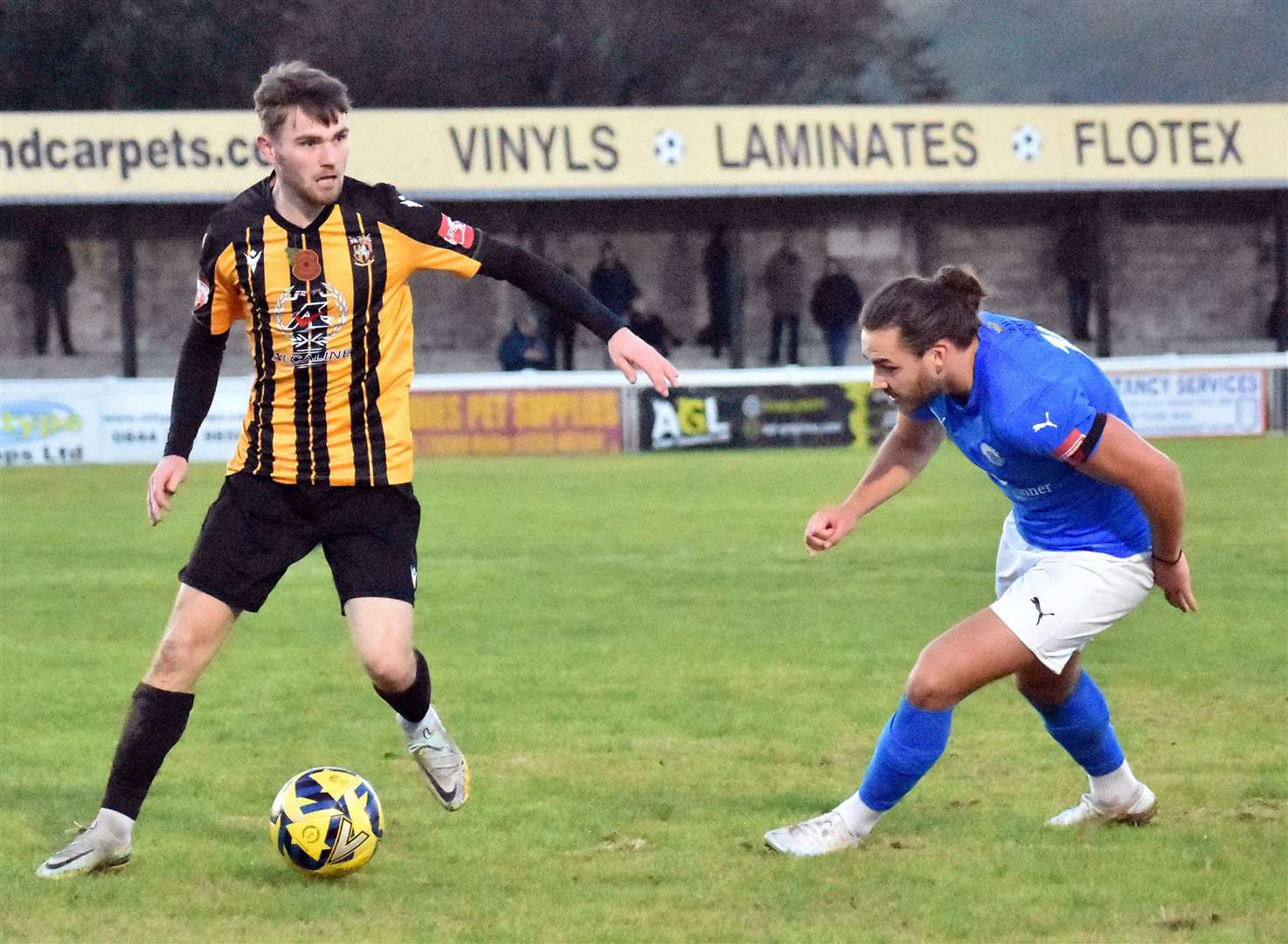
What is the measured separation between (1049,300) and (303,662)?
25403mm

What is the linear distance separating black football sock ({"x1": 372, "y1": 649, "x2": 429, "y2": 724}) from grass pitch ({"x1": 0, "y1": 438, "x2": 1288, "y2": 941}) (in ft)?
1.25

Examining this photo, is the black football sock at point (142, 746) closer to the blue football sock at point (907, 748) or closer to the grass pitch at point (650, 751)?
the grass pitch at point (650, 751)

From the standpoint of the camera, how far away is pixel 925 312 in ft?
15.2

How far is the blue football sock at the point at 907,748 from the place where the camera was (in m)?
4.92

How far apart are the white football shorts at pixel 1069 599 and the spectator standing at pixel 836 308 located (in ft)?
72.0

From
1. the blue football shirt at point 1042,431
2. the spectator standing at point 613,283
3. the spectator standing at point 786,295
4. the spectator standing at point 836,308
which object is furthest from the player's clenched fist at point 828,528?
the spectator standing at point 786,295

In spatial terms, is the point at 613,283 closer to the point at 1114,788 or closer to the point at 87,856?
the point at 1114,788

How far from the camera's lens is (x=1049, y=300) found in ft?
105

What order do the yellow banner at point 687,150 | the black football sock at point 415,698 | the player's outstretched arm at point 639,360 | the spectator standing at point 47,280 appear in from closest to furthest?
the player's outstretched arm at point 639,360 < the black football sock at point 415,698 < the yellow banner at point 687,150 < the spectator standing at point 47,280

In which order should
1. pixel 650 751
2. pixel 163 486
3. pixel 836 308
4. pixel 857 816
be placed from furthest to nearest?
pixel 836 308 → pixel 650 751 → pixel 857 816 → pixel 163 486

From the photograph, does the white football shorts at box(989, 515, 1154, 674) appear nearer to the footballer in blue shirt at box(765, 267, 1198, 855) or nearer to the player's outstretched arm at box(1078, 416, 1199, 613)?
the footballer in blue shirt at box(765, 267, 1198, 855)

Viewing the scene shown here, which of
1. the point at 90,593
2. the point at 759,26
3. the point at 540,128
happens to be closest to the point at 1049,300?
the point at 540,128

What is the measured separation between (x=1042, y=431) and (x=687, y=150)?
2353 centimetres

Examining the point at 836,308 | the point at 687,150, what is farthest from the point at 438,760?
the point at 687,150
